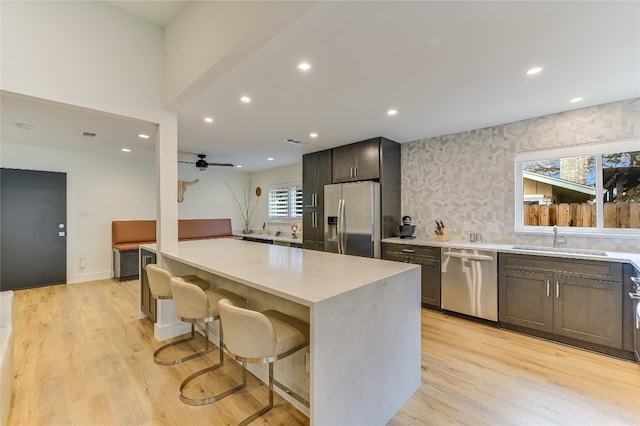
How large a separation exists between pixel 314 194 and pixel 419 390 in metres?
3.66

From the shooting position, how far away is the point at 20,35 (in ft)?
7.31

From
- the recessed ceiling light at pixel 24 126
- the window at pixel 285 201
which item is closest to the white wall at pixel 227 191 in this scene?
the window at pixel 285 201

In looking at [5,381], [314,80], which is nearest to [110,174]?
[5,381]

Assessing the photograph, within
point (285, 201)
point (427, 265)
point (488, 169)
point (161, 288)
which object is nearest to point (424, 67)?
point (488, 169)

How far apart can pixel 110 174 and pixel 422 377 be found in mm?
6469

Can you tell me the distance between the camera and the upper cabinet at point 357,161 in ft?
14.1

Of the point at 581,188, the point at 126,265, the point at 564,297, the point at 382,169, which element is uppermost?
the point at 382,169

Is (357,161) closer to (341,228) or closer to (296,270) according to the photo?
(341,228)

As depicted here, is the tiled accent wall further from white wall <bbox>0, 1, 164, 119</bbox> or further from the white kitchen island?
white wall <bbox>0, 1, 164, 119</bbox>

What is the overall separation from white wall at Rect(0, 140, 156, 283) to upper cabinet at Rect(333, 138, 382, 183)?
14.0 ft

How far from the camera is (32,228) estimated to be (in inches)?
190

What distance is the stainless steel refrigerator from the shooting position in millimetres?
4195

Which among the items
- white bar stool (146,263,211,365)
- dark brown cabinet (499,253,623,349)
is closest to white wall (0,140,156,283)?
white bar stool (146,263,211,365)

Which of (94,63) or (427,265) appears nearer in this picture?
(94,63)
